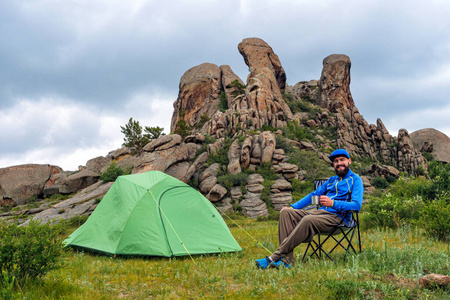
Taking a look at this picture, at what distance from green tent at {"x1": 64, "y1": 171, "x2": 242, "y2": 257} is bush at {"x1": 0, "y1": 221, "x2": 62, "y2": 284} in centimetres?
308

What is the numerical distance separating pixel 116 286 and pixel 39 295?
118 cm

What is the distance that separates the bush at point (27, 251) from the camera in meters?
3.86

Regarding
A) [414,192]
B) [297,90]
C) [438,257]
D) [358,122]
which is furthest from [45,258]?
[297,90]

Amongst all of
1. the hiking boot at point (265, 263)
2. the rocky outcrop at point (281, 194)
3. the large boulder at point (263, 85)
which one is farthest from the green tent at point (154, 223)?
the large boulder at point (263, 85)

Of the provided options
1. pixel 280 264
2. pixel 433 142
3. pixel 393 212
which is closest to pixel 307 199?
pixel 280 264

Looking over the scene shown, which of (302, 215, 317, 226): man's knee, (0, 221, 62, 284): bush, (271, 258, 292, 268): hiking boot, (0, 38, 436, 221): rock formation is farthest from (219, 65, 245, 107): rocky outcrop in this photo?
(0, 221, 62, 284): bush

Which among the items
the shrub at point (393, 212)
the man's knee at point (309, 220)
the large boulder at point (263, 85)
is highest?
the large boulder at point (263, 85)

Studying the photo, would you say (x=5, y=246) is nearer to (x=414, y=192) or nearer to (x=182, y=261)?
(x=182, y=261)

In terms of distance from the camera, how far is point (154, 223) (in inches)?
290

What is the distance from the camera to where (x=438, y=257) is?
16.8 ft

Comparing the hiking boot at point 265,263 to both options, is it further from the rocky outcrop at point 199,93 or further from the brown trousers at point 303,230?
the rocky outcrop at point 199,93

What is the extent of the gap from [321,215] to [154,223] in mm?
4030

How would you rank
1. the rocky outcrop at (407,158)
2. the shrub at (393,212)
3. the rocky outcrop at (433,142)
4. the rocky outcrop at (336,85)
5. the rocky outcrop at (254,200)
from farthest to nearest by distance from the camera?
the rocky outcrop at (336,85) < the rocky outcrop at (433,142) < the rocky outcrop at (407,158) < the rocky outcrop at (254,200) < the shrub at (393,212)

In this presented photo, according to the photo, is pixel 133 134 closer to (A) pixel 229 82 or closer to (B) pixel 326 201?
(A) pixel 229 82
